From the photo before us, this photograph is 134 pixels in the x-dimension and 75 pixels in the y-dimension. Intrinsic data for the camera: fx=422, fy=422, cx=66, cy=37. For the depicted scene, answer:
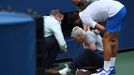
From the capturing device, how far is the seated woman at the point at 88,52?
20.6 feet

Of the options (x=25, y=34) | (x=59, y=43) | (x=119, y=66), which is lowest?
(x=119, y=66)

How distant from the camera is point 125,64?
289 inches

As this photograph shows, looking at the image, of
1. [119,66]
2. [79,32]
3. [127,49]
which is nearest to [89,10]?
[79,32]

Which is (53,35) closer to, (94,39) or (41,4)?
(94,39)

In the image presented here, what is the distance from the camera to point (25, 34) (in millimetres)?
1854

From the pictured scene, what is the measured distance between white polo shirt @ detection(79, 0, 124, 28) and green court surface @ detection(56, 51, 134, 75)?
1.17 meters

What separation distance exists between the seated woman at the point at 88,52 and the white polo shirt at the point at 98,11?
1.31ft

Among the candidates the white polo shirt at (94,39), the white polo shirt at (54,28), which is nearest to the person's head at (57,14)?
the white polo shirt at (54,28)

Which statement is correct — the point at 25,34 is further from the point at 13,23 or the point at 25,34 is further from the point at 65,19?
the point at 65,19

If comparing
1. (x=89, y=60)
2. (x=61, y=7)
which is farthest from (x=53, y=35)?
(x=61, y=7)

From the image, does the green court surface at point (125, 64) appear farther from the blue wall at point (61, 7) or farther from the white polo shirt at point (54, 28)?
the white polo shirt at point (54, 28)

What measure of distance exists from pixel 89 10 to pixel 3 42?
423cm

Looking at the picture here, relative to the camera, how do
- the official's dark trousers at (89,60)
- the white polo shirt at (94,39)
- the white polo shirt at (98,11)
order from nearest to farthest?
the white polo shirt at (98,11) → the official's dark trousers at (89,60) → the white polo shirt at (94,39)

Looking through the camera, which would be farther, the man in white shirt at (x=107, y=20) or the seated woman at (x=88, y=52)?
the seated woman at (x=88, y=52)
